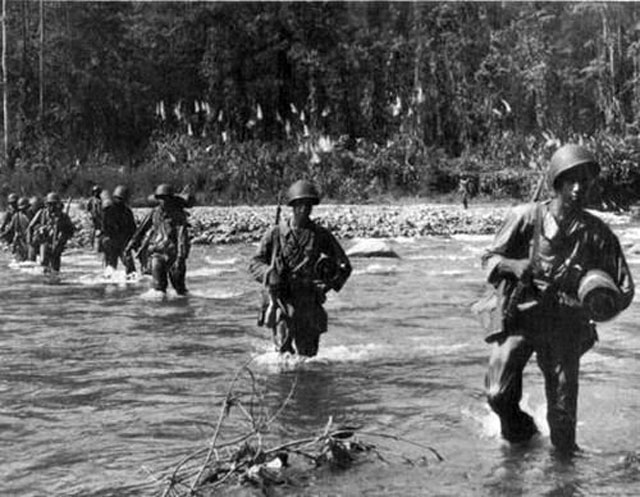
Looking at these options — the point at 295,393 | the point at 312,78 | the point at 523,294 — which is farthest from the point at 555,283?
the point at 312,78

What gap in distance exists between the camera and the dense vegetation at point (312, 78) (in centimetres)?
4459

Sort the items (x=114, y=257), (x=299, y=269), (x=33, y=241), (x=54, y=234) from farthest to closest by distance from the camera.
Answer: (x=33, y=241) < (x=54, y=234) < (x=114, y=257) < (x=299, y=269)

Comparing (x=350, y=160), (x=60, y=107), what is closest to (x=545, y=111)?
(x=350, y=160)

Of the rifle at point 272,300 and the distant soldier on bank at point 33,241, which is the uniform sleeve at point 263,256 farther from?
the distant soldier on bank at point 33,241

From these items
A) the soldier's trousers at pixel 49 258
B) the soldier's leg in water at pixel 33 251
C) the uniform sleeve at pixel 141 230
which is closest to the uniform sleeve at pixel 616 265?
the uniform sleeve at pixel 141 230

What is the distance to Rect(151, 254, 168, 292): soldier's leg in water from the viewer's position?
15531mm

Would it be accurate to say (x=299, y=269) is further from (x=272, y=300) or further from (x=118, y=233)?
(x=118, y=233)

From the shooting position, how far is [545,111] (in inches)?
1820

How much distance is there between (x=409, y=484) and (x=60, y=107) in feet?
135

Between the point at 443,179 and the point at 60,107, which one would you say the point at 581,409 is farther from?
the point at 60,107

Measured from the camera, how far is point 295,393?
8.68 metres

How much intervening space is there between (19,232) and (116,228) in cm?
566

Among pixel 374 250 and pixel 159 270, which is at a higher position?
pixel 159 270

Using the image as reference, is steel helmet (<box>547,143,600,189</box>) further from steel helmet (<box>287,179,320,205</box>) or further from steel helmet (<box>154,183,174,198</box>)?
steel helmet (<box>154,183,174,198</box>)
